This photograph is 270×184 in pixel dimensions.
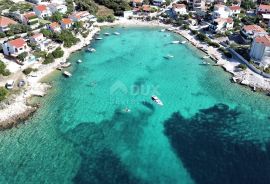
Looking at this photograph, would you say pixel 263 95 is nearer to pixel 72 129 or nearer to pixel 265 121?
pixel 265 121

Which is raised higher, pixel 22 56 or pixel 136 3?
pixel 136 3

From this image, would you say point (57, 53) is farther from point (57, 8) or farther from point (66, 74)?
point (57, 8)

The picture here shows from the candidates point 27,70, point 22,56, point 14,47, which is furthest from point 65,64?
point 14,47

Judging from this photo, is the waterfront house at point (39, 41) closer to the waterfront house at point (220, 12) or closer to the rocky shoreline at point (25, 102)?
the rocky shoreline at point (25, 102)

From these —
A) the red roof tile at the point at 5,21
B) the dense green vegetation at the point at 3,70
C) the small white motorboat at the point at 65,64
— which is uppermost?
the red roof tile at the point at 5,21

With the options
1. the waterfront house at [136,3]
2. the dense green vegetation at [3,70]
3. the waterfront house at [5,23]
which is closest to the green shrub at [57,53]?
the dense green vegetation at [3,70]

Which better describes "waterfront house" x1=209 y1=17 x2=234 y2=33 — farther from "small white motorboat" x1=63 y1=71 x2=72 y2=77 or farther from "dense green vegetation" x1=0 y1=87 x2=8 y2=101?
"dense green vegetation" x1=0 y1=87 x2=8 y2=101
